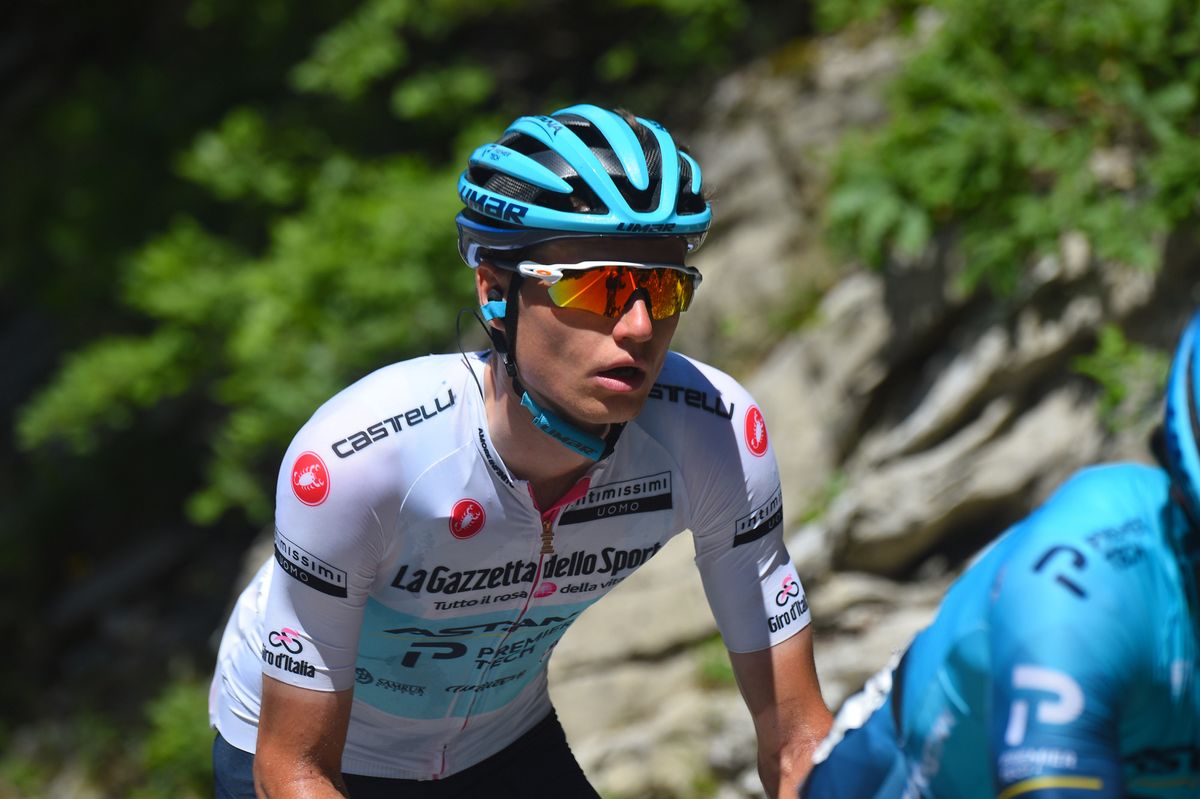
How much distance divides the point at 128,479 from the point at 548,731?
806 centimetres

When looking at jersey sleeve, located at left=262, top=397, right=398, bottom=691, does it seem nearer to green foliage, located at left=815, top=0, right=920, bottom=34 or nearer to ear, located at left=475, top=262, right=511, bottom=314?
ear, located at left=475, top=262, right=511, bottom=314

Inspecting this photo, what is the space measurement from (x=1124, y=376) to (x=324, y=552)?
4203mm

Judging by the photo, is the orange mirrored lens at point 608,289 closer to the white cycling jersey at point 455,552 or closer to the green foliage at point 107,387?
the white cycling jersey at point 455,552

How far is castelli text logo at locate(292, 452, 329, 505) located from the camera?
8.06ft

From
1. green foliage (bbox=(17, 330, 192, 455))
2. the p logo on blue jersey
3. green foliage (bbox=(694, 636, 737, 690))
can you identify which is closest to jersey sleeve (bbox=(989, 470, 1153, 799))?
the p logo on blue jersey

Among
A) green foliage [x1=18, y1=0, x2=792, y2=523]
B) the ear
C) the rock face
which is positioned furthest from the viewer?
green foliage [x1=18, y1=0, x2=792, y2=523]

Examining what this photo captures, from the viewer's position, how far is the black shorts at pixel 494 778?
116 inches

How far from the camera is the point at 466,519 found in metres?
2.63

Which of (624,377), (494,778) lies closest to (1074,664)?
(624,377)

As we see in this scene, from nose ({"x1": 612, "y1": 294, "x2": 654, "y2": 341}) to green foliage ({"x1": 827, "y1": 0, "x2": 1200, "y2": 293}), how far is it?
3.77 meters

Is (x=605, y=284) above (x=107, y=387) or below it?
above

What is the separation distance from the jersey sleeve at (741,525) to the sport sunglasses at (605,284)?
0.42m

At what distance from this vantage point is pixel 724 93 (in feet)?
27.3

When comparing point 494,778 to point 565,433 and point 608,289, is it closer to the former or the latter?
point 565,433
